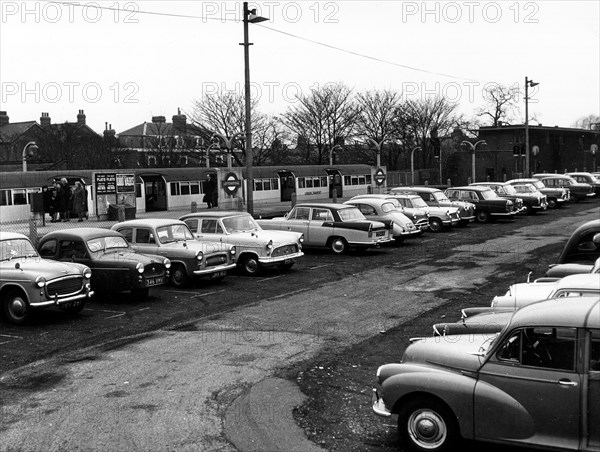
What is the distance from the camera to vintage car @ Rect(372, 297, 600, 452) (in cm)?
602

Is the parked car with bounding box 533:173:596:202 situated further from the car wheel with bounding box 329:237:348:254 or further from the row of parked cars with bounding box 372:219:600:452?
the row of parked cars with bounding box 372:219:600:452

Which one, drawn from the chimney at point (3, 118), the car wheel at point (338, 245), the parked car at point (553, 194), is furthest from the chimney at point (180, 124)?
the car wheel at point (338, 245)

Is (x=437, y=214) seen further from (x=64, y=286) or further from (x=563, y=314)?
(x=563, y=314)

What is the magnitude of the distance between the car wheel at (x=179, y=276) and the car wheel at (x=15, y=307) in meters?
4.34

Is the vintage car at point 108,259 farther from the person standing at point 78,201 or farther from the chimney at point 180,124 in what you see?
the chimney at point 180,124

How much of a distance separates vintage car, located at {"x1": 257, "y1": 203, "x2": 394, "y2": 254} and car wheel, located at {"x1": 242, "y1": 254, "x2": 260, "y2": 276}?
380cm

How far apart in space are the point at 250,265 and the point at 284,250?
3.18ft

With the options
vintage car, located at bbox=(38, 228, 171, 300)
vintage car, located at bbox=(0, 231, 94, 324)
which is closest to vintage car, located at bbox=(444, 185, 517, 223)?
vintage car, located at bbox=(38, 228, 171, 300)

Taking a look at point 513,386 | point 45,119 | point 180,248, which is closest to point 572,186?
point 180,248

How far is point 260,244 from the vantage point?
60.6 feet

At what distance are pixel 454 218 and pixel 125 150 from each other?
5241 cm

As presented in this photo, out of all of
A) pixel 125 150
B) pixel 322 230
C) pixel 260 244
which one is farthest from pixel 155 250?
pixel 125 150

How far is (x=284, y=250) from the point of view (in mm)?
18844

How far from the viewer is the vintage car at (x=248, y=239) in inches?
728
